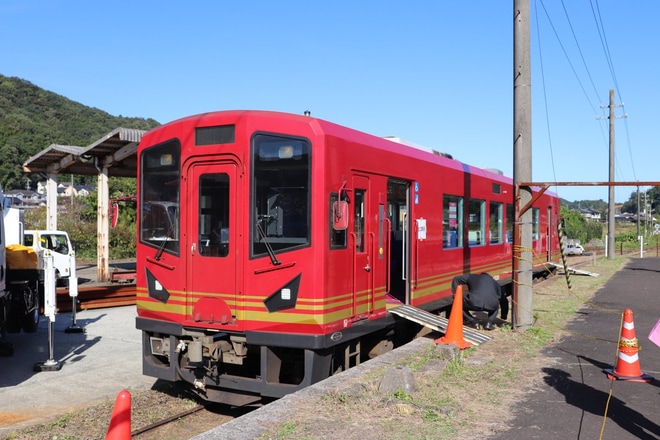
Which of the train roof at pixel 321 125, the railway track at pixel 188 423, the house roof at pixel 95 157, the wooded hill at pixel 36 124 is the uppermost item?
the wooded hill at pixel 36 124

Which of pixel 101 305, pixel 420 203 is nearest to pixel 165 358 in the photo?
pixel 420 203

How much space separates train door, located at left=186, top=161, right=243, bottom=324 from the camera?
680cm

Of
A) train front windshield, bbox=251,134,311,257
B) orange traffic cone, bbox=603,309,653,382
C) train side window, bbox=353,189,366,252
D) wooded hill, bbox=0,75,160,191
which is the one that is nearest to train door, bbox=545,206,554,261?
orange traffic cone, bbox=603,309,653,382

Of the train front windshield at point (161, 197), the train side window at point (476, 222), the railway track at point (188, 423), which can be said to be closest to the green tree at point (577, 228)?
the train side window at point (476, 222)

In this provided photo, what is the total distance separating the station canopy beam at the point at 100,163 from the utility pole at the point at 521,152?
9991mm

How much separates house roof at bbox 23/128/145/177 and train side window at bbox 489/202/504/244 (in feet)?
29.2

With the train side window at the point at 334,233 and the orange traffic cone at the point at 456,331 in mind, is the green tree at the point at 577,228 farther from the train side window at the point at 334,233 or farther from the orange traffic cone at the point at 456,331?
the train side window at the point at 334,233

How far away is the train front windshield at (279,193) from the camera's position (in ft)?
22.0

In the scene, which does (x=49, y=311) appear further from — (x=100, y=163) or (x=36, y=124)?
(x=36, y=124)

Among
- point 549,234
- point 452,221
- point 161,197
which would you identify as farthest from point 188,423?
point 549,234

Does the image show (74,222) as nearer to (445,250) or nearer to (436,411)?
(445,250)

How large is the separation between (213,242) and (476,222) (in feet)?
23.0

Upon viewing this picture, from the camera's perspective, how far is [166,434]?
6.36 m

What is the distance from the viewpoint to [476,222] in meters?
12.6
